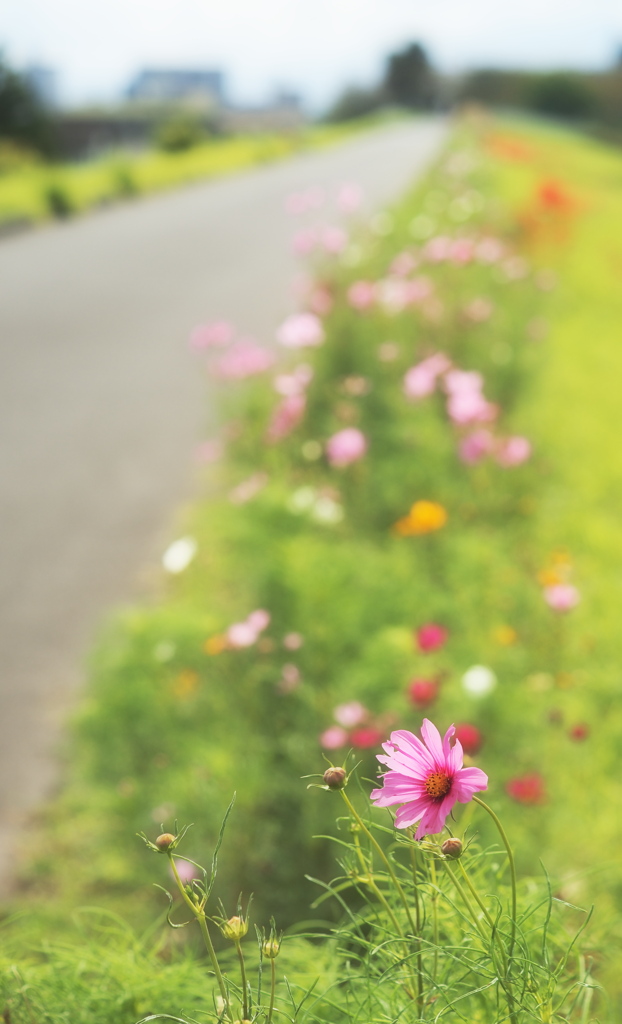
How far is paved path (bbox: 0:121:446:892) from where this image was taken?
8.84ft

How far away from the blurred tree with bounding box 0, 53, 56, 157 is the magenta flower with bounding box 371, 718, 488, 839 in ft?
104

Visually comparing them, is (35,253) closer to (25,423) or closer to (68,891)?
(25,423)

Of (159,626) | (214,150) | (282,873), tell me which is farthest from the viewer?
(214,150)

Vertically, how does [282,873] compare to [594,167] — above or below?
above

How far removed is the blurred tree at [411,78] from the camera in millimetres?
90375

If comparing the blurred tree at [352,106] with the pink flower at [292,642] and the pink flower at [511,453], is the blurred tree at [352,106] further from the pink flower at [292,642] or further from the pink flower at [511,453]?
the pink flower at [292,642]

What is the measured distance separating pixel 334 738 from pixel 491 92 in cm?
8161

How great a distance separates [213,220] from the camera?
42.7ft

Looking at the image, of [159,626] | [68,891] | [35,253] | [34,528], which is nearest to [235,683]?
[159,626]

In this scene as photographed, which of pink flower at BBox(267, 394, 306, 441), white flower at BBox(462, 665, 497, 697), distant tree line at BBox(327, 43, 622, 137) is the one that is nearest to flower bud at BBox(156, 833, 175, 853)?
white flower at BBox(462, 665, 497, 697)

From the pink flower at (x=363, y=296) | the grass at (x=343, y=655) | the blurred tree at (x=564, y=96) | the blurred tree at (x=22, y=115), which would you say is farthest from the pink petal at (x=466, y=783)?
the blurred tree at (x=564, y=96)

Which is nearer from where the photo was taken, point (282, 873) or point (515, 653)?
point (282, 873)

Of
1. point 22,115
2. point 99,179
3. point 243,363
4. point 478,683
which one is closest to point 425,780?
point 478,683

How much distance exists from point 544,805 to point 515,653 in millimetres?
607
